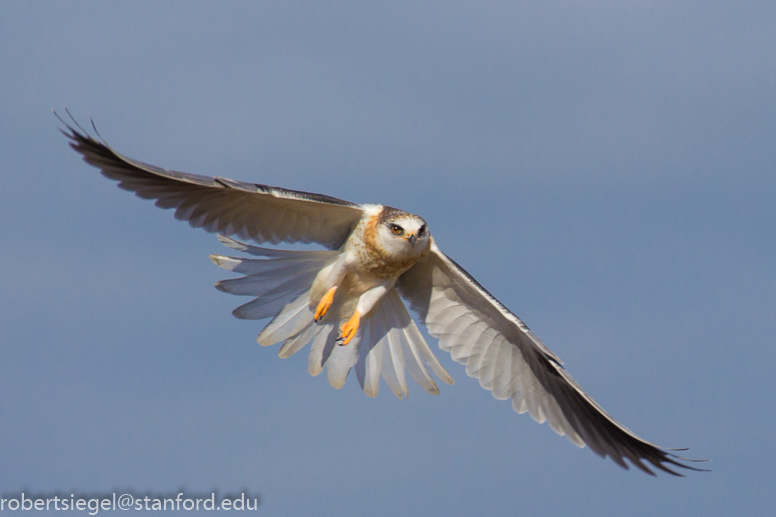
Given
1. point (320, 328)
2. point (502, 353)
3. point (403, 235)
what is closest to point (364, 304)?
point (320, 328)

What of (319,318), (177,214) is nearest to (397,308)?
(319,318)

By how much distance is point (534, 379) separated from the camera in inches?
398

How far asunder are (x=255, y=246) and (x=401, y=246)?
143 cm

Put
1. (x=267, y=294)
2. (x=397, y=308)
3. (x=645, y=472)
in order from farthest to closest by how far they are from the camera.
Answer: (x=397, y=308), (x=267, y=294), (x=645, y=472)

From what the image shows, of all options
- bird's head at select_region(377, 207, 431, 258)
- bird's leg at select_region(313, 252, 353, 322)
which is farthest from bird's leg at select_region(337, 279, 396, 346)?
bird's head at select_region(377, 207, 431, 258)

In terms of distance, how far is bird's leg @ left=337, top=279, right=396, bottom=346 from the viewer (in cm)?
970

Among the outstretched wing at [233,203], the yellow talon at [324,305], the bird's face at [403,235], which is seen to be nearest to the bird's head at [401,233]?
the bird's face at [403,235]

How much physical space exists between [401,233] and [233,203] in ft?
5.31

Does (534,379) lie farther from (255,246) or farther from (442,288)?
(255,246)

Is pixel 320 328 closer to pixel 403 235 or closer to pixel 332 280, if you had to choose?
pixel 332 280

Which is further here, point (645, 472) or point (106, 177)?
point (645, 472)

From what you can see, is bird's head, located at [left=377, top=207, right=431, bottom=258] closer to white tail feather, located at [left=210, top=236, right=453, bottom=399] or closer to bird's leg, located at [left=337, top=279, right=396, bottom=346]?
bird's leg, located at [left=337, top=279, right=396, bottom=346]

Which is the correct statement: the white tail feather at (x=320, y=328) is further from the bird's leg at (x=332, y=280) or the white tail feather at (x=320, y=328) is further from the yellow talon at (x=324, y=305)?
the yellow talon at (x=324, y=305)

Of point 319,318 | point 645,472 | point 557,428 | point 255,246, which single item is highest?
point 255,246
